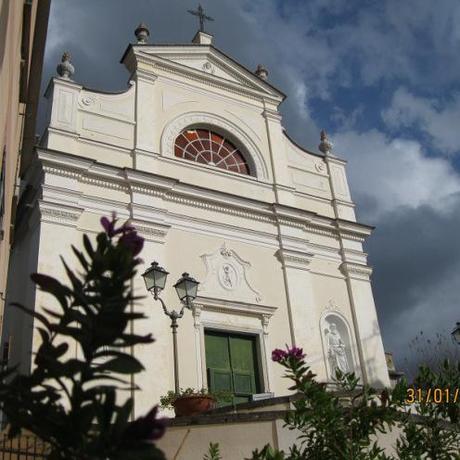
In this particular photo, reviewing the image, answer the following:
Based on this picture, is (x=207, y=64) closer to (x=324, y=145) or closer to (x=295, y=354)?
(x=324, y=145)

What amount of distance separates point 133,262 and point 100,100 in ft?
48.2

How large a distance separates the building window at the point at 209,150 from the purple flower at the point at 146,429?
49.4 feet

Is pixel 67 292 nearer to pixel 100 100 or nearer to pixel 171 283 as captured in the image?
pixel 171 283

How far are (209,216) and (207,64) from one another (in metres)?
5.25

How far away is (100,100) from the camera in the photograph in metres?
16.1

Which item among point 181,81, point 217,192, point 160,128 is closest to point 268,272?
→ point 217,192

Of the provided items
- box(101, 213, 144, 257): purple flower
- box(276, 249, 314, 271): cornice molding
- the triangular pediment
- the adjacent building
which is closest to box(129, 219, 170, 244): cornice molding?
the adjacent building

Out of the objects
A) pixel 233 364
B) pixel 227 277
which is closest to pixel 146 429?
pixel 233 364

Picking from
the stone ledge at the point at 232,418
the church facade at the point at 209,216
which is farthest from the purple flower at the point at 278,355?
the church facade at the point at 209,216

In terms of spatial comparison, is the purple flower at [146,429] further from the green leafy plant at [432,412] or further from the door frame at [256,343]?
the door frame at [256,343]

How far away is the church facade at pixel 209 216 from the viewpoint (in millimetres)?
14047

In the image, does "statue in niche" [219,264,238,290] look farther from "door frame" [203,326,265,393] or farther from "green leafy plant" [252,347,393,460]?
"green leafy plant" [252,347,393,460]

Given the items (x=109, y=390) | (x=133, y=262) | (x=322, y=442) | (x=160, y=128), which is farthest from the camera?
(x=160, y=128)

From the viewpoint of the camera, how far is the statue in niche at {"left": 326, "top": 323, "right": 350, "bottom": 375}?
16134mm
